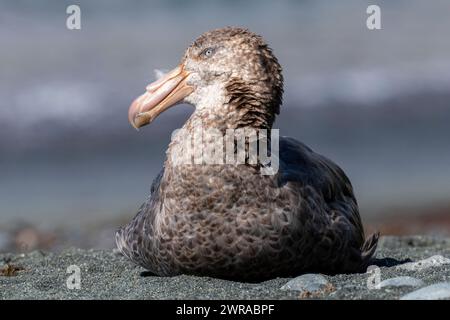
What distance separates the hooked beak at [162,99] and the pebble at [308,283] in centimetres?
126

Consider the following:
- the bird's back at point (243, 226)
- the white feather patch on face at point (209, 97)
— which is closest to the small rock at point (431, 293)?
the bird's back at point (243, 226)

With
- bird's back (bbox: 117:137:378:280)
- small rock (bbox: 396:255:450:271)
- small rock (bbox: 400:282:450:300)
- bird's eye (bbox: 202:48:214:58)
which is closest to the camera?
small rock (bbox: 400:282:450:300)

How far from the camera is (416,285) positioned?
18.9ft

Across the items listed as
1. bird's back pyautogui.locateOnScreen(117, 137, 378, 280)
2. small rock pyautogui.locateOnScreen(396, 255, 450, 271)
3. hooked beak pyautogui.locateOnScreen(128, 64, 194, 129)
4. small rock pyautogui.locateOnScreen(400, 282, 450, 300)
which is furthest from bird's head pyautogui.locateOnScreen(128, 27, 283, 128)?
small rock pyautogui.locateOnScreen(400, 282, 450, 300)

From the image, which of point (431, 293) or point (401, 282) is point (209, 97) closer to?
point (401, 282)

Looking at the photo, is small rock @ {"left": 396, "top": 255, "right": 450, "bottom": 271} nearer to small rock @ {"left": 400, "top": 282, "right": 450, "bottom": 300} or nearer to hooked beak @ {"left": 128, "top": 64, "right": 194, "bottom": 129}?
small rock @ {"left": 400, "top": 282, "right": 450, "bottom": 300}

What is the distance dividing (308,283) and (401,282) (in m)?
0.49

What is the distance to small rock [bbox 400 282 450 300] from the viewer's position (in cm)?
530

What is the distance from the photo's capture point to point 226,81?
6.21 meters

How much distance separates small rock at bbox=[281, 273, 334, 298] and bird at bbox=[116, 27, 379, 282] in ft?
0.63

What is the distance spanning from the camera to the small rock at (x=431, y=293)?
5.30m

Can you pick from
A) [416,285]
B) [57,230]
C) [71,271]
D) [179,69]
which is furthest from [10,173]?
[416,285]

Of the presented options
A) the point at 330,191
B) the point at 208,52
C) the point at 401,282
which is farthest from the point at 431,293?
the point at 208,52

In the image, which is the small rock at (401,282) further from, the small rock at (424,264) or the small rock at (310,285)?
the small rock at (424,264)
